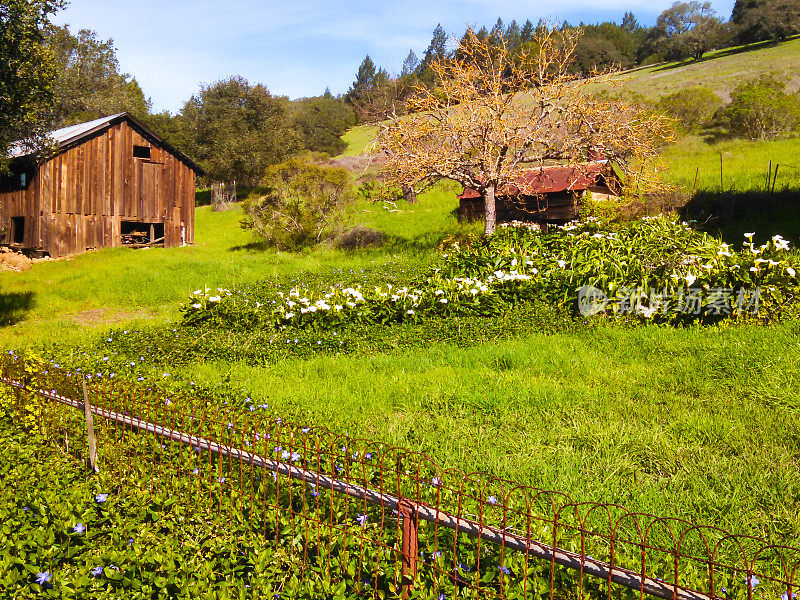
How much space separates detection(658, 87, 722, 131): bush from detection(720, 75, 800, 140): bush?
3822mm

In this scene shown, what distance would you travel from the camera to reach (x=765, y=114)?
3050 cm

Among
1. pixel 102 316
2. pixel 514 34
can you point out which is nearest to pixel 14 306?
pixel 102 316

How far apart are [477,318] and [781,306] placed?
14.2ft

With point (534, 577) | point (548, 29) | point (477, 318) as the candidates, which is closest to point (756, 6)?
point (548, 29)

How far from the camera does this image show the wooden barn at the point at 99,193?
21.3 m

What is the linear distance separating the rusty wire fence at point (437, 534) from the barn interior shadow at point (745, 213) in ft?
38.3

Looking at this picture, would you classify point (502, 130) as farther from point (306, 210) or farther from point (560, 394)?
point (560, 394)

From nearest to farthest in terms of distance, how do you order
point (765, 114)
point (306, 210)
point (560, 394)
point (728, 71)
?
1. point (560, 394)
2. point (306, 210)
3. point (765, 114)
4. point (728, 71)

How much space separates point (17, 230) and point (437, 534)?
26196 mm

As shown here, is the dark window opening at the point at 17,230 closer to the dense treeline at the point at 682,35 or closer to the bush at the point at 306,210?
the bush at the point at 306,210

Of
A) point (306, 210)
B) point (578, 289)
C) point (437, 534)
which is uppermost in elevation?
point (306, 210)

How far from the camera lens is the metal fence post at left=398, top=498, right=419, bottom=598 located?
2.73m

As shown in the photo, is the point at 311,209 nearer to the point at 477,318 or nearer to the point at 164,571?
the point at 477,318

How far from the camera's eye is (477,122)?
14508 mm
